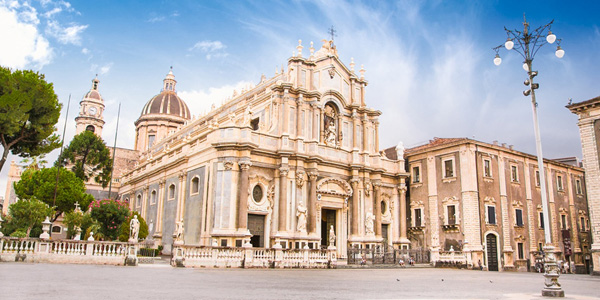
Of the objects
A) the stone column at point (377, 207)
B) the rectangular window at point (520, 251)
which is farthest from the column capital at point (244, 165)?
the rectangular window at point (520, 251)

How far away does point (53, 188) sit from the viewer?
42.4 m

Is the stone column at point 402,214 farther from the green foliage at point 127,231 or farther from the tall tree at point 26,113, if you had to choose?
the tall tree at point 26,113

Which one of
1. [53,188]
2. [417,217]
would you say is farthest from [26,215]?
[417,217]

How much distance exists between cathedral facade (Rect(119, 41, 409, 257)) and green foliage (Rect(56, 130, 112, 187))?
11.0 m

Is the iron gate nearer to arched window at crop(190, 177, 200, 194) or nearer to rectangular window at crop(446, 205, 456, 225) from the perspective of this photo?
rectangular window at crop(446, 205, 456, 225)

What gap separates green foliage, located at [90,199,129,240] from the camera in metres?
34.9

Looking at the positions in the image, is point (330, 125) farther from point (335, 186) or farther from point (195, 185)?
point (195, 185)

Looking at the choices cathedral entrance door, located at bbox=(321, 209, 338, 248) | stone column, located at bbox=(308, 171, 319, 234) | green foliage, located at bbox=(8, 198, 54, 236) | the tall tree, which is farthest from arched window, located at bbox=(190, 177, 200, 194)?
green foliage, located at bbox=(8, 198, 54, 236)

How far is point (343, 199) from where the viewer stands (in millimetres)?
35000

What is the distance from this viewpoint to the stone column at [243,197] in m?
28.3

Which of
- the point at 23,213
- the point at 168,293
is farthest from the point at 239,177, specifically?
the point at 168,293

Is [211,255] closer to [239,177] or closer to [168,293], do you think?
[239,177]

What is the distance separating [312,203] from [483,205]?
43.5 ft

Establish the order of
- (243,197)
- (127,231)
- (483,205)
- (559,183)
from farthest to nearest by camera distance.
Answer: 1. (559,183)
2. (483,205)
3. (127,231)
4. (243,197)
